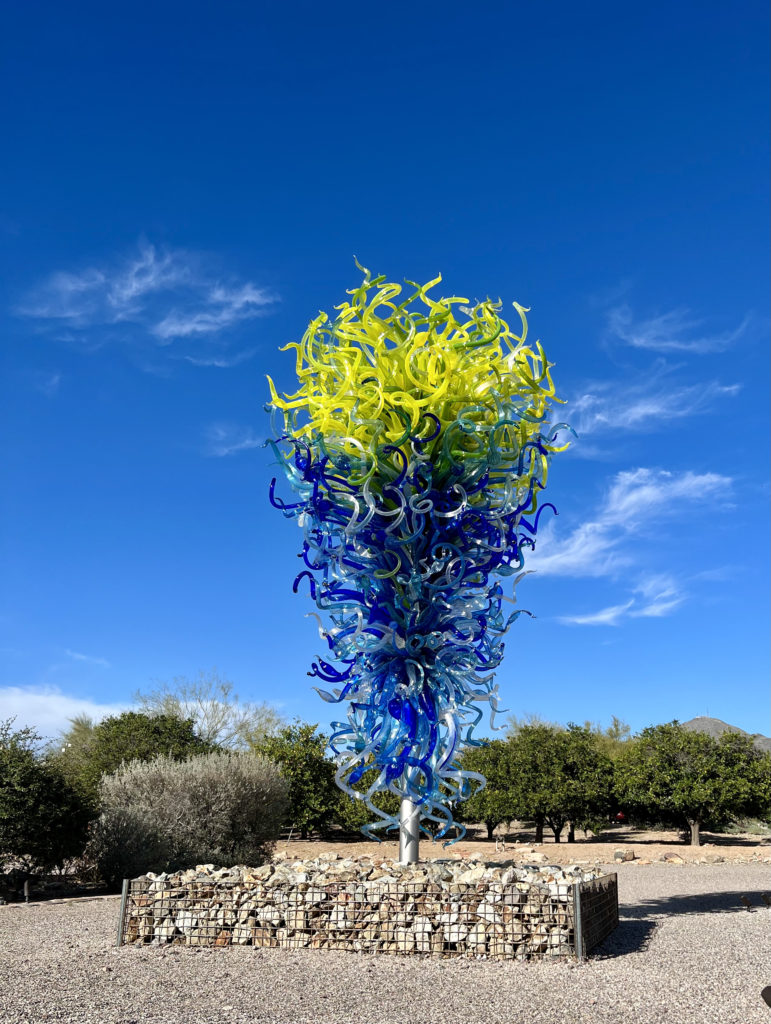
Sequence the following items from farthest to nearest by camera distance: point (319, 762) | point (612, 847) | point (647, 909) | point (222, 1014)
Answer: point (319, 762) → point (612, 847) → point (647, 909) → point (222, 1014)

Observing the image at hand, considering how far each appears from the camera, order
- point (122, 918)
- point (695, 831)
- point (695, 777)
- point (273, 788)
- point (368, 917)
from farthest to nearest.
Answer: point (695, 831) → point (695, 777) → point (273, 788) → point (122, 918) → point (368, 917)

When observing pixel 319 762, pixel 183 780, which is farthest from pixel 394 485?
pixel 319 762

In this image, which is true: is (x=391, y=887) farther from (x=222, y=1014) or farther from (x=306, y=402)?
(x=306, y=402)

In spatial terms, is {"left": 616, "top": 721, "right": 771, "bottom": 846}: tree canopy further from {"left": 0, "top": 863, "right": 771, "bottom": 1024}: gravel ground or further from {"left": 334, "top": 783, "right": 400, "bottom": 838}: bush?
{"left": 0, "top": 863, "right": 771, "bottom": 1024}: gravel ground

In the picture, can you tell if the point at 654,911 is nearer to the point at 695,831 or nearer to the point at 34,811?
the point at 34,811

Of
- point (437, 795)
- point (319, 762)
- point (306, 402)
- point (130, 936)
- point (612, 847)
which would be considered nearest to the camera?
point (130, 936)

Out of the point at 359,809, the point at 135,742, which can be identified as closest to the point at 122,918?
the point at 135,742

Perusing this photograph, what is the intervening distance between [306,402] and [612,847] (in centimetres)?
1981

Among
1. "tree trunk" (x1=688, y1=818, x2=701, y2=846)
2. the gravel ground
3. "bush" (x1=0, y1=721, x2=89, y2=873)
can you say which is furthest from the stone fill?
"tree trunk" (x1=688, y1=818, x2=701, y2=846)

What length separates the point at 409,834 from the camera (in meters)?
10.1

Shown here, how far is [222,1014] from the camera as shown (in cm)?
618

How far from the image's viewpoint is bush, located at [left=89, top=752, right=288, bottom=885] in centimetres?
1529

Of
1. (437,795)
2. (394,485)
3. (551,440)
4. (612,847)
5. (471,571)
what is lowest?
(612,847)

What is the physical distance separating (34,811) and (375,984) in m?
9.29
